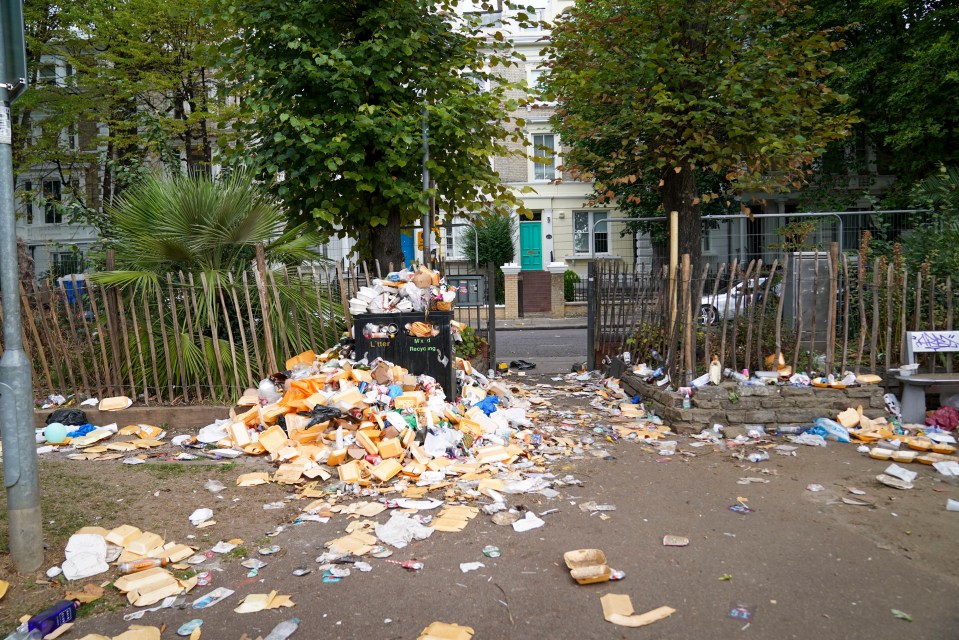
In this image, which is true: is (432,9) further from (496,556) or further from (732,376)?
(496,556)

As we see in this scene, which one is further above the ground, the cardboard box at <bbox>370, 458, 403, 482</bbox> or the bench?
the bench

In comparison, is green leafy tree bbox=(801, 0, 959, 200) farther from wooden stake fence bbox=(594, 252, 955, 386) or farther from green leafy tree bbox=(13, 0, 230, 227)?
green leafy tree bbox=(13, 0, 230, 227)

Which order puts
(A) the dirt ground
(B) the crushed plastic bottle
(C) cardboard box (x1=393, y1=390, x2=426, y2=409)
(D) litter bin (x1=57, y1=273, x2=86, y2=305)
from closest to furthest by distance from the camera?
(B) the crushed plastic bottle < (A) the dirt ground < (C) cardboard box (x1=393, y1=390, x2=426, y2=409) < (D) litter bin (x1=57, y1=273, x2=86, y2=305)

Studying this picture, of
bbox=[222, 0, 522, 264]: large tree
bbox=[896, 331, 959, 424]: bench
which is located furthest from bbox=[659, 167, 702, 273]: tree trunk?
bbox=[896, 331, 959, 424]: bench

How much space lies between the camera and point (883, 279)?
809 centimetres

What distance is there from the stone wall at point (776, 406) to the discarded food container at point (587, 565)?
11.0ft

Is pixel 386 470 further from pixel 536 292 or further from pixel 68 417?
pixel 536 292

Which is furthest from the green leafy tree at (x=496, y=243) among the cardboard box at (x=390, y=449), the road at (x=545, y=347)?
the cardboard box at (x=390, y=449)

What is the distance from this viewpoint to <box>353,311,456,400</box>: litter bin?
722cm

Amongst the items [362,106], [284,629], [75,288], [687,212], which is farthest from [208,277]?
[687,212]

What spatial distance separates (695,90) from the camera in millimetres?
9836

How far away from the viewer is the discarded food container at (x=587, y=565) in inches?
149

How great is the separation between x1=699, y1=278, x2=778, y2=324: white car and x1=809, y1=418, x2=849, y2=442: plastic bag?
4.53 feet

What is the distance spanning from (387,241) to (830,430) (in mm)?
5945
